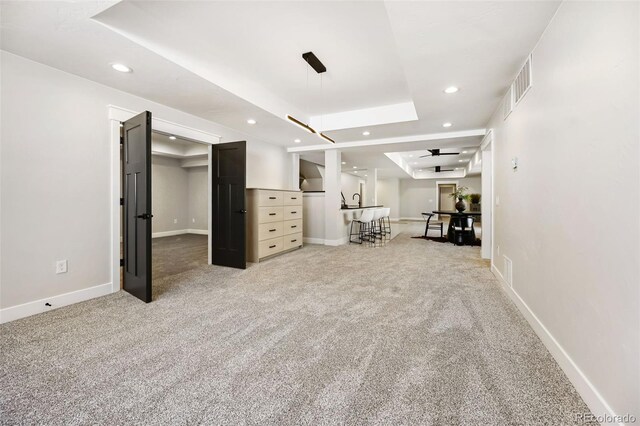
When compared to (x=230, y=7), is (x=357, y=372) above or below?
below

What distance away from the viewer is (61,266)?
260cm

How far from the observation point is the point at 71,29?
6.47 feet

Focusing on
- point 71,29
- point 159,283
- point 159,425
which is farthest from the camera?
point 159,283

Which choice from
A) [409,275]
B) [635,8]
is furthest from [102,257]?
[635,8]

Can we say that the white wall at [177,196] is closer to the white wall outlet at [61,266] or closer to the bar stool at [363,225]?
the bar stool at [363,225]

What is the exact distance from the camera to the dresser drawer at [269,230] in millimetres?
4426

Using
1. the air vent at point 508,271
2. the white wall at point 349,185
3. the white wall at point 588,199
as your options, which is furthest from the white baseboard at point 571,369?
the white wall at point 349,185

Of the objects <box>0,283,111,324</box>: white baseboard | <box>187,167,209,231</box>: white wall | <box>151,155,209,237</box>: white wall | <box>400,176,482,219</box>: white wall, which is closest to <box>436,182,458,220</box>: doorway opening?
<box>400,176,482,219</box>: white wall

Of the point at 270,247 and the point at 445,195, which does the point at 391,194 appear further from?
the point at 270,247

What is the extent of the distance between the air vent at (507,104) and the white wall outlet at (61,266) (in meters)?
4.79

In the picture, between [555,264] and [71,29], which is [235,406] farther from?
[71,29]

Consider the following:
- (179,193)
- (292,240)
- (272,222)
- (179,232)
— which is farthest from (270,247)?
(179,193)

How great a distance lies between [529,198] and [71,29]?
3.80 metres

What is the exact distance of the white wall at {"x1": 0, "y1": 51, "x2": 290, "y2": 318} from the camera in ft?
7.49
